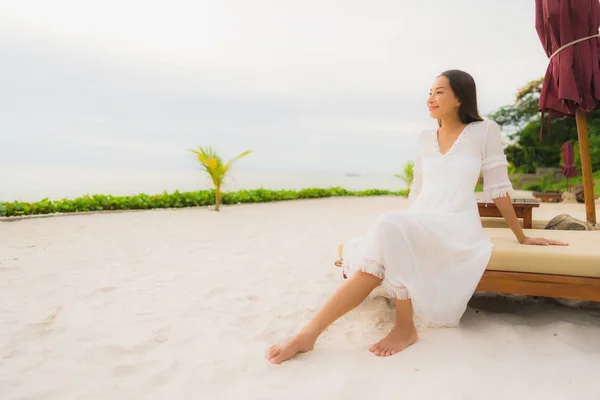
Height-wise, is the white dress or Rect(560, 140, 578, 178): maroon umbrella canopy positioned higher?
Rect(560, 140, 578, 178): maroon umbrella canopy

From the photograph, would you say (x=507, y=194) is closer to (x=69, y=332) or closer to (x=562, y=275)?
(x=562, y=275)

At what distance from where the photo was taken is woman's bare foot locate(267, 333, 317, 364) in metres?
2.06

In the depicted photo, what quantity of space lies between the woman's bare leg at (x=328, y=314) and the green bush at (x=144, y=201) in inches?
251

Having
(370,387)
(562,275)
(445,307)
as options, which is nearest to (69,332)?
(370,387)

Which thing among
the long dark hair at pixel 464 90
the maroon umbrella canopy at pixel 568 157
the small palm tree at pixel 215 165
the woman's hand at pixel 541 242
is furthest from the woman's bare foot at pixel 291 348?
the maroon umbrella canopy at pixel 568 157

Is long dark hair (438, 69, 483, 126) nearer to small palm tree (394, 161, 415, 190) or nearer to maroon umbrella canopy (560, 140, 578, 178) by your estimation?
maroon umbrella canopy (560, 140, 578, 178)

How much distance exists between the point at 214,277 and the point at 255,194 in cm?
766

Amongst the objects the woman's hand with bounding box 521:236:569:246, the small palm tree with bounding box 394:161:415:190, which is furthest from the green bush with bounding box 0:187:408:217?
the woman's hand with bounding box 521:236:569:246

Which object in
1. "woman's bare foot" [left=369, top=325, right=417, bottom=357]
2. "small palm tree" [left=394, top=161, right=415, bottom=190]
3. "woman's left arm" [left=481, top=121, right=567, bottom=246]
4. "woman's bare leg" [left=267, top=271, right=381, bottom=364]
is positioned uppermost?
"small palm tree" [left=394, top=161, right=415, bottom=190]

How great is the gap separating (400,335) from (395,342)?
0.06 meters

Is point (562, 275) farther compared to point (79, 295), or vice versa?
point (79, 295)

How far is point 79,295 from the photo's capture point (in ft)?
10.2

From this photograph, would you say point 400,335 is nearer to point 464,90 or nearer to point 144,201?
point 464,90

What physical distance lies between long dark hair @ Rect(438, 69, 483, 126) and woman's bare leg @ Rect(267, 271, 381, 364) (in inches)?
47.8
